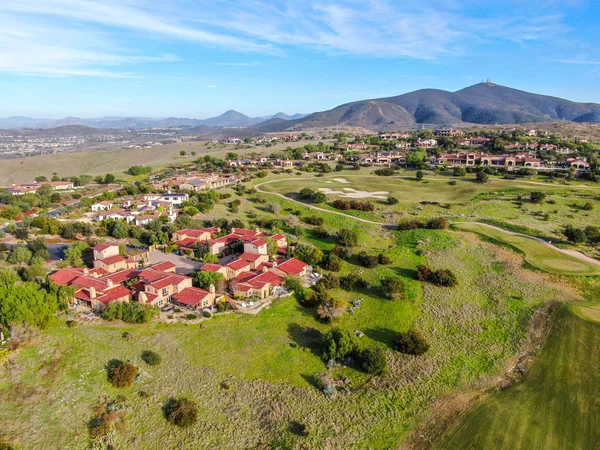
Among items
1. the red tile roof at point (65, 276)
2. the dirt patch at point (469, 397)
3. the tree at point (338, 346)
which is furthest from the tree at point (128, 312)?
the dirt patch at point (469, 397)

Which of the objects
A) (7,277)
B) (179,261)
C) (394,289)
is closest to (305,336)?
(394,289)

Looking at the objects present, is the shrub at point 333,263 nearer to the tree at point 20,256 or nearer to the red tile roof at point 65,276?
the red tile roof at point 65,276

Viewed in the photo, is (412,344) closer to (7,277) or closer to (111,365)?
(111,365)

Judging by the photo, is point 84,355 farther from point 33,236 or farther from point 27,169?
point 27,169

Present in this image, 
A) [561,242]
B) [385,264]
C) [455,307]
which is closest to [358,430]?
[455,307]

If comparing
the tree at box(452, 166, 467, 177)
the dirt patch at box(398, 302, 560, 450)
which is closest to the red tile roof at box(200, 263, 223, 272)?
the dirt patch at box(398, 302, 560, 450)

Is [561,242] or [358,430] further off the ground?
[561,242]

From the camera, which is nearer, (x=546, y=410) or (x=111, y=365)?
(x=546, y=410)
